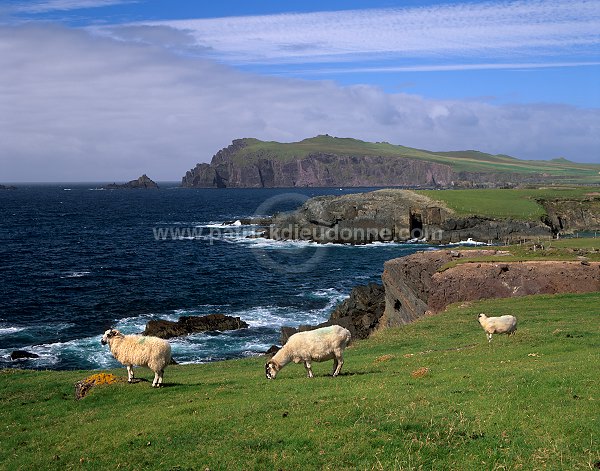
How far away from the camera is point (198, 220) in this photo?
188750 mm

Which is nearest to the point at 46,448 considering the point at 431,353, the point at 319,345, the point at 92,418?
the point at 92,418

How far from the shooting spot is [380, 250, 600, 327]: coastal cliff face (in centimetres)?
4828

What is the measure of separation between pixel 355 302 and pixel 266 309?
11488 mm

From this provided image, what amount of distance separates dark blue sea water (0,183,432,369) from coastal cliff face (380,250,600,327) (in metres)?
12.2

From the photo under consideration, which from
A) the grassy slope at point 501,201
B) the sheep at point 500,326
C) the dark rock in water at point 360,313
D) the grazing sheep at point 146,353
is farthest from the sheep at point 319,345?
the grassy slope at point 501,201

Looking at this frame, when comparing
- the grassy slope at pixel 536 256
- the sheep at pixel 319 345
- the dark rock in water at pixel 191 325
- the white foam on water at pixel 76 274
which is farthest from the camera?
the white foam on water at pixel 76 274

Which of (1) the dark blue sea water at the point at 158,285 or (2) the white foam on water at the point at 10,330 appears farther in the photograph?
(2) the white foam on water at the point at 10,330

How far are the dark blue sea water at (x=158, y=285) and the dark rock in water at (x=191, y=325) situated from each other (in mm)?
1726

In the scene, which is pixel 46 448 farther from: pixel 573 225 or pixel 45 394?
pixel 573 225

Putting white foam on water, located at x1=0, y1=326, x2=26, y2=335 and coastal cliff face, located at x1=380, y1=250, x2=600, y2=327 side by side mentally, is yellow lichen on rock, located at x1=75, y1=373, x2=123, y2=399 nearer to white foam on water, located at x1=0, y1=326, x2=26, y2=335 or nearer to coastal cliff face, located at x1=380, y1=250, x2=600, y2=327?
coastal cliff face, located at x1=380, y1=250, x2=600, y2=327

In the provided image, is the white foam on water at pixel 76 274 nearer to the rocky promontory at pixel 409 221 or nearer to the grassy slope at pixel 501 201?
the rocky promontory at pixel 409 221

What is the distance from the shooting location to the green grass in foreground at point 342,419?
46.3 feet

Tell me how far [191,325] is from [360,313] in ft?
62.5

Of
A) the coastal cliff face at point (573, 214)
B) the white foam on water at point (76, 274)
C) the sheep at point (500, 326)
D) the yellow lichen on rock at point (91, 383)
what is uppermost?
the coastal cliff face at point (573, 214)
